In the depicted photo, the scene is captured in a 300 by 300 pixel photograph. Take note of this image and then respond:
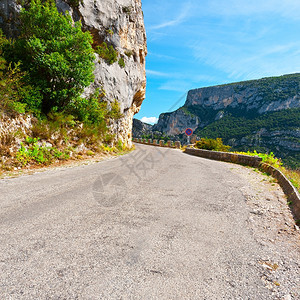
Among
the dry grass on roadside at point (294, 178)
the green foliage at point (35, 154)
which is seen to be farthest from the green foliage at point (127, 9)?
the dry grass on roadside at point (294, 178)

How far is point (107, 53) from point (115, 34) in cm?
318

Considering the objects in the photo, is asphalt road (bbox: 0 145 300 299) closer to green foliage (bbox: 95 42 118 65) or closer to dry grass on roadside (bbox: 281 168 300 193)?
dry grass on roadside (bbox: 281 168 300 193)

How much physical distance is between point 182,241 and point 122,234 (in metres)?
0.87

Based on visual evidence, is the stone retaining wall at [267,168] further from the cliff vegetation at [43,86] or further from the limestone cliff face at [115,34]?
the limestone cliff face at [115,34]

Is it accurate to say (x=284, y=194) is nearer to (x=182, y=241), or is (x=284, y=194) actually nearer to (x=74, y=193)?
(x=182, y=241)

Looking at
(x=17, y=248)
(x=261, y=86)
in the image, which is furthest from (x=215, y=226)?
(x=261, y=86)

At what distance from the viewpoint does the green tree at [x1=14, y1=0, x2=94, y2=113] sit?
8883 mm

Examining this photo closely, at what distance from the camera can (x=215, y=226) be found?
2982mm

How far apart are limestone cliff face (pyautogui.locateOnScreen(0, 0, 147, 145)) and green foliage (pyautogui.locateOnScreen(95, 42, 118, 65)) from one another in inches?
18.0

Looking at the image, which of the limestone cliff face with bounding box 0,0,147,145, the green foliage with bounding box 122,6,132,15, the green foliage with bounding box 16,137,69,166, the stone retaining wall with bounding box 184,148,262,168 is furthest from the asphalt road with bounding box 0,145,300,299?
the green foliage with bounding box 122,6,132,15

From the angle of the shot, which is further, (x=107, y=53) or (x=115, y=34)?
(x=115, y=34)

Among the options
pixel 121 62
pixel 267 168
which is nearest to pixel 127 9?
pixel 121 62

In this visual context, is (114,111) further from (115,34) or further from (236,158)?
(236,158)

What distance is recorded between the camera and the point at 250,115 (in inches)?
4690
